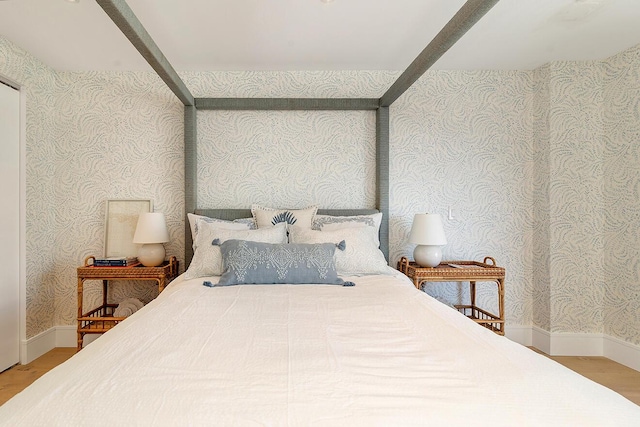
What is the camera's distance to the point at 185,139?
3.32 m

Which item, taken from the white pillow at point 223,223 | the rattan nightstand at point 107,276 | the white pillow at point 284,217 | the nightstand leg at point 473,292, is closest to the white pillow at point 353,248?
the white pillow at point 284,217

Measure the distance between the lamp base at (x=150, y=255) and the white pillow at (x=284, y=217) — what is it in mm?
843

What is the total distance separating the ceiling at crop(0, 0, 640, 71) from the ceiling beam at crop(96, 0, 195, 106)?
372mm

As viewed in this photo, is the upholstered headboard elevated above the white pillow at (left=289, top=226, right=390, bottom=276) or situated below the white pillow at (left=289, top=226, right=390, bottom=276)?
above

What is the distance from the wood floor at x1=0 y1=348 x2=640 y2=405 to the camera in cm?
260

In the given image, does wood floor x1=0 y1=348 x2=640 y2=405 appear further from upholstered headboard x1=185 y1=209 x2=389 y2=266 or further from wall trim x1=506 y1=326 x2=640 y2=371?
upholstered headboard x1=185 y1=209 x2=389 y2=266

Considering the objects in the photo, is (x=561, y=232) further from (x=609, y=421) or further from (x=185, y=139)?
(x=185, y=139)

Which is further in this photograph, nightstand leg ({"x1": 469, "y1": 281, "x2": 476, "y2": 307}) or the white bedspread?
nightstand leg ({"x1": 469, "y1": 281, "x2": 476, "y2": 307})

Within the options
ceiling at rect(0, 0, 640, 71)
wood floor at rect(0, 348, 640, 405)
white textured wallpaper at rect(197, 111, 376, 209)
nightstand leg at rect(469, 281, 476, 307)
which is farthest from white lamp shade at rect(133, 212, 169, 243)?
nightstand leg at rect(469, 281, 476, 307)

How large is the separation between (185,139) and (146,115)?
1.59 ft

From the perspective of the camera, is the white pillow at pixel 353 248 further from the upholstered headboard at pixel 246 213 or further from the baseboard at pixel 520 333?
the baseboard at pixel 520 333

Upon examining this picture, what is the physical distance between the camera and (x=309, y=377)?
106 cm

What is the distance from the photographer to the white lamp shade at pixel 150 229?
310 cm

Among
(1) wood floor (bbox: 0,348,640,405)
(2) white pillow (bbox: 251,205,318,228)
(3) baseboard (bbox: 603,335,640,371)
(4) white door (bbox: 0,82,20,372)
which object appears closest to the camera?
(1) wood floor (bbox: 0,348,640,405)
